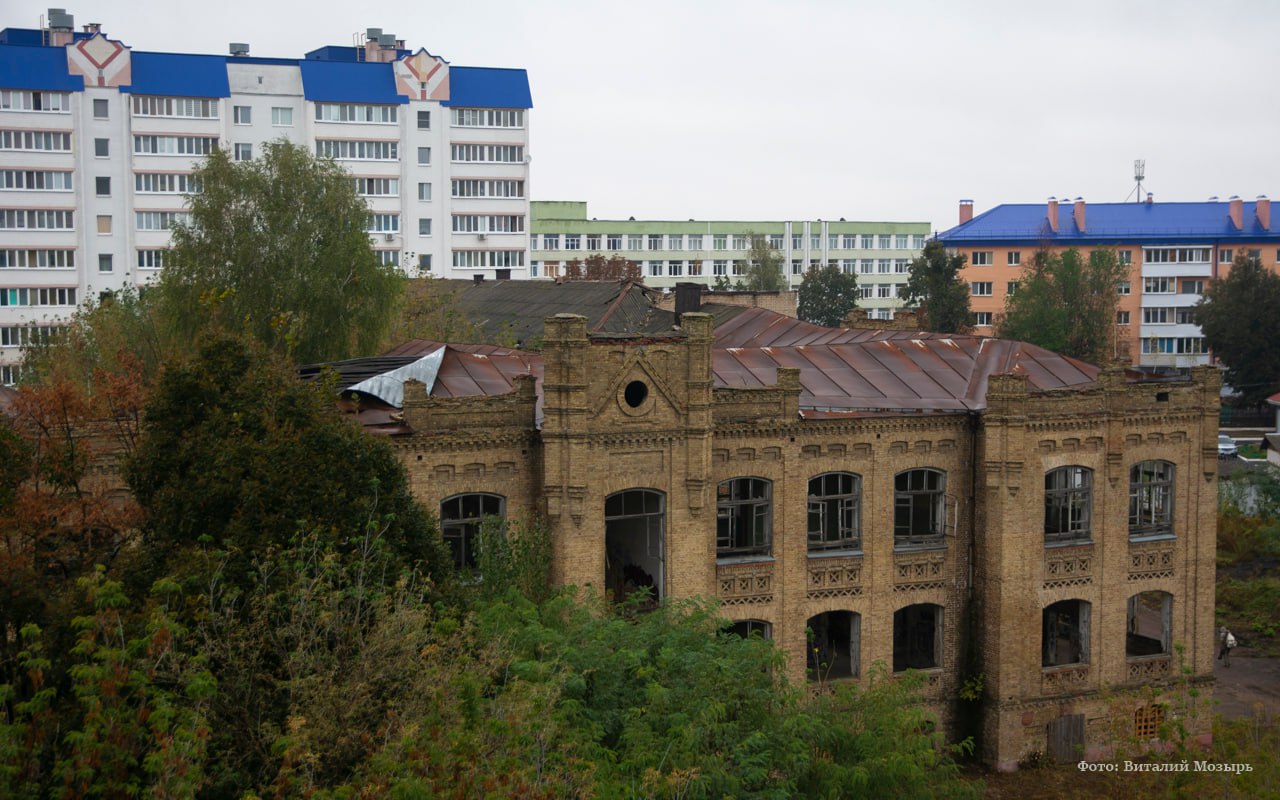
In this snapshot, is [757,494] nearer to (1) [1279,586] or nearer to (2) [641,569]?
(2) [641,569]

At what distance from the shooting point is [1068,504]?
3644cm

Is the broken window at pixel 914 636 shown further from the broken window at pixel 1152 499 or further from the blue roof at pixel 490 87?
the blue roof at pixel 490 87

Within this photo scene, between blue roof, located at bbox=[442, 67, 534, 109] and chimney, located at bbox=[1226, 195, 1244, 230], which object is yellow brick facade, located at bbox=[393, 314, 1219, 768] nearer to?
blue roof, located at bbox=[442, 67, 534, 109]

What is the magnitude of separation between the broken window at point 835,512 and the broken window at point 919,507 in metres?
1.17

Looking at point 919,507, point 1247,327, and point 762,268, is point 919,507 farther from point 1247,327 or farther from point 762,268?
point 762,268

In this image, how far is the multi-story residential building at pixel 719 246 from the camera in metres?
123

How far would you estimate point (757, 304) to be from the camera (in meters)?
55.5

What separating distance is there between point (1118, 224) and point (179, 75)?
70.5 meters

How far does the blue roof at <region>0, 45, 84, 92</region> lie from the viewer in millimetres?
79812

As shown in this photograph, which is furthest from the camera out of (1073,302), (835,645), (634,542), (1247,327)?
(1073,302)

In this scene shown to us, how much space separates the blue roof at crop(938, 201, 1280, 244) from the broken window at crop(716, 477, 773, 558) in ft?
259

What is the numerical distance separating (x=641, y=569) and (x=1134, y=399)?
1360cm

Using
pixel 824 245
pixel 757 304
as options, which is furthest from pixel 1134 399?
pixel 824 245

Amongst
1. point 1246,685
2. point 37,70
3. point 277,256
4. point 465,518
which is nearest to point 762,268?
point 37,70
